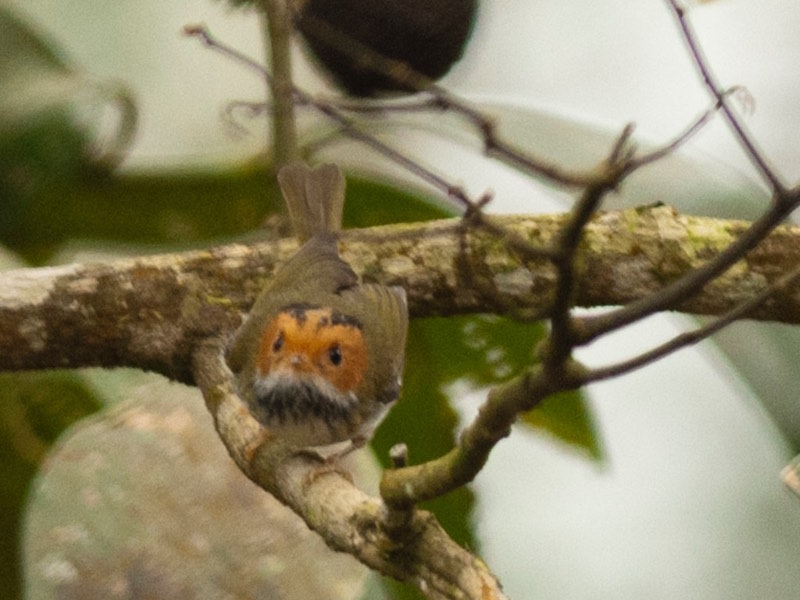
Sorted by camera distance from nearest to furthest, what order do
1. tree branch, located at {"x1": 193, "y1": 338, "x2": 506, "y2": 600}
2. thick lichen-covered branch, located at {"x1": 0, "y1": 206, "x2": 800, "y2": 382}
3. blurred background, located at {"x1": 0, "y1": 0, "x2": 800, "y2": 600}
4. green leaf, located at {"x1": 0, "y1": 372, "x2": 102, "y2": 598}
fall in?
tree branch, located at {"x1": 193, "y1": 338, "x2": 506, "y2": 600}
thick lichen-covered branch, located at {"x1": 0, "y1": 206, "x2": 800, "y2": 382}
blurred background, located at {"x1": 0, "y1": 0, "x2": 800, "y2": 600}
green leaf, located at {"x1": 0, "y1": 372, "x2": 102, "y2": 598}

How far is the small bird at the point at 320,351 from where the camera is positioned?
1482 millimetres

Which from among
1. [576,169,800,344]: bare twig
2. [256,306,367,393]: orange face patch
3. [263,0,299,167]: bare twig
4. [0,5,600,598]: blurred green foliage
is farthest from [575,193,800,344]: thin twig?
[0,5,600,598]: blurred green foliage

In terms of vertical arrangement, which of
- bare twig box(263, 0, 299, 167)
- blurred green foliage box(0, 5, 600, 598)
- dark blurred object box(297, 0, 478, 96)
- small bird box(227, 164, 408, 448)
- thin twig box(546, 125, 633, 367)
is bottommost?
blurred green foliage box(0, 5, 600, 598)

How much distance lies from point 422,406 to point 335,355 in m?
0.49

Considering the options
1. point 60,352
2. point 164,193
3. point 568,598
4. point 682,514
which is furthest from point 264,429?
point 682,514

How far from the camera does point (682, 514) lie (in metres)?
2.49

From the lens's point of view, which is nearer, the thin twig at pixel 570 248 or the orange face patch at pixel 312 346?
the thin twig at pixel 570 248

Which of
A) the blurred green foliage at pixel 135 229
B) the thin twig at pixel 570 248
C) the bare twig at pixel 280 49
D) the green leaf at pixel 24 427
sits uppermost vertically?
the thin twig at pixel 570 248

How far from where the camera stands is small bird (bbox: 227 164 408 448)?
1.48 m

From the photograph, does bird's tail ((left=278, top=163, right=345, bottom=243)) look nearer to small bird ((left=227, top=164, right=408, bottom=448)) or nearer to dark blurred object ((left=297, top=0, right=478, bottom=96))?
small bird ((left=227, top=164, right=408, bottom=448))

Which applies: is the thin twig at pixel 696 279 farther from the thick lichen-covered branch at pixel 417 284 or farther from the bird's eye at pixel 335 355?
the bird's eye at pixel 335 355

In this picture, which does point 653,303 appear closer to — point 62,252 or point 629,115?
point 62,252

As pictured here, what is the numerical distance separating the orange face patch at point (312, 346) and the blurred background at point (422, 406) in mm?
427

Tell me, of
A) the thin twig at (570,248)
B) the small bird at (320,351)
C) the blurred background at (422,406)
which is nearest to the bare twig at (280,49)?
the blurred background at (422,406)
